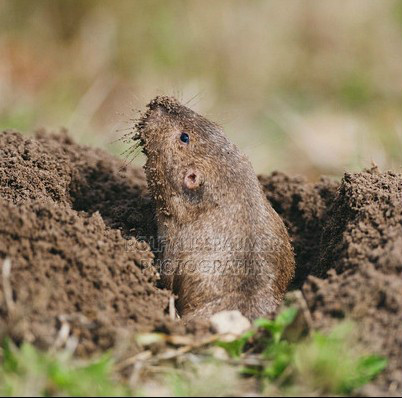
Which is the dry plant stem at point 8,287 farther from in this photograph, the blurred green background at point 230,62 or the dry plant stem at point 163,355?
the blurred green background at point 230,62

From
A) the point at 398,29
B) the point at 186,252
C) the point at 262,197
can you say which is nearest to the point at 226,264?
the point at 186,252

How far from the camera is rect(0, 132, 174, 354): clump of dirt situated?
2.67m

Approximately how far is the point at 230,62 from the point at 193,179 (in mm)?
5422

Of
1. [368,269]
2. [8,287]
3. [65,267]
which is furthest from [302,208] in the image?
[8,287]

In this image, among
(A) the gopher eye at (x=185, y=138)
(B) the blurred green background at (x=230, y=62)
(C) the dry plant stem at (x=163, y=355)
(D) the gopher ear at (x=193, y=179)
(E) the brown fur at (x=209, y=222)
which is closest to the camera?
(C) the dry plant stem at (x=163, y=355)

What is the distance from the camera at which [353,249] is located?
3268 mm

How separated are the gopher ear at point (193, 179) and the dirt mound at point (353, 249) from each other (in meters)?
0.82

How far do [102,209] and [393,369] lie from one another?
2309mm

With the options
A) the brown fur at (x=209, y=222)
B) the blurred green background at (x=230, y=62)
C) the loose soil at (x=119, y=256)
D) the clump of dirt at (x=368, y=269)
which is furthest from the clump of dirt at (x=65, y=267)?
the blurred green background at (x=230, y=62)

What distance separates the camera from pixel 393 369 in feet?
8.59

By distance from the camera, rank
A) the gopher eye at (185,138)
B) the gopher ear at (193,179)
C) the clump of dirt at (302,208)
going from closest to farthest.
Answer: the gopher ear at (193,179) → the gopher eye at (185,138) → the clump of dirt at (302,208)

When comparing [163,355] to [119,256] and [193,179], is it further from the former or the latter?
[193,179]

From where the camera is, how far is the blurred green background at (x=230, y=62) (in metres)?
8.08

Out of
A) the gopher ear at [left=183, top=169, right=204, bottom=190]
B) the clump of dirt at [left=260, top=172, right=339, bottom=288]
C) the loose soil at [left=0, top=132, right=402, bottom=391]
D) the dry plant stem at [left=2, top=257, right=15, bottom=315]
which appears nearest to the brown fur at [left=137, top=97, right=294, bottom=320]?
the gopher ear at [left=183, top=169, right=204, bottom=190]
